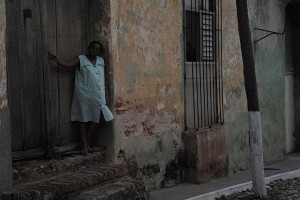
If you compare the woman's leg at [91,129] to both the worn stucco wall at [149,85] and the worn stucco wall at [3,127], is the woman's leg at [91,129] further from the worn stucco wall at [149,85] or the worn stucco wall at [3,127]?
the worn stucco wall at [3,127]

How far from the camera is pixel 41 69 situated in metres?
5.96

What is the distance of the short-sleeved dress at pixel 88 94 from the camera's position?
6.37 meters

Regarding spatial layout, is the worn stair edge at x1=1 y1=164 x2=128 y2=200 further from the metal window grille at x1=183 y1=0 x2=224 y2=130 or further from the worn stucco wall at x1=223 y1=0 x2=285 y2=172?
the worn stucco wall at x1=223 y1=0 x2=285 y2=172

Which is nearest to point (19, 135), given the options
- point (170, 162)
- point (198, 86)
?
point (170, 162)

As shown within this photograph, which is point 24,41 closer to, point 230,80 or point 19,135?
point 19,135

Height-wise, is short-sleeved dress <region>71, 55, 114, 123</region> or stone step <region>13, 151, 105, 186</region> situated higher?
short-sleeved dress <region>71, 55, 114, 123</region>

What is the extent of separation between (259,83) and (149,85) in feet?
12.0

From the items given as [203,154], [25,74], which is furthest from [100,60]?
[203,154]

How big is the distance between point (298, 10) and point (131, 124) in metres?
6.69

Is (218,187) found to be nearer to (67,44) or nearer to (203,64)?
(203,64)

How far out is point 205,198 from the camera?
276 inches

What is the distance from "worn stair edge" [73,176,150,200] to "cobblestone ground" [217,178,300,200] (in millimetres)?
1591

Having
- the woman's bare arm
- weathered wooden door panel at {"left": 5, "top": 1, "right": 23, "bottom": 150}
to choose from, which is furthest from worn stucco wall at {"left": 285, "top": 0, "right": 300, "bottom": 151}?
weathered wooden door panel at {"left": 5, "top": 1, "right": 23, "bottom": 150}

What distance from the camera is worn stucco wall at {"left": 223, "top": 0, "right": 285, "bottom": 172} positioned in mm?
9297
